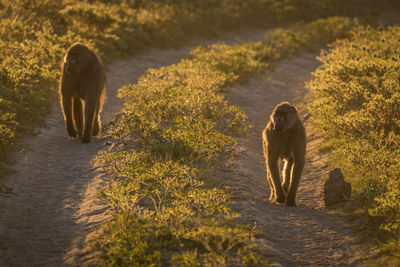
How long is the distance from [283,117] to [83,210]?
270 centimetres

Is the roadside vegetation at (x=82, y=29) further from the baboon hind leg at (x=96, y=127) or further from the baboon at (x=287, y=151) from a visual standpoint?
the baboon at (x=287, y=151)

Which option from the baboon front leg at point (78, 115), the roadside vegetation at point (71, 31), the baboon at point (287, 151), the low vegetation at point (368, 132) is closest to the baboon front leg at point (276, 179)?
the baboon at point (287, 151)

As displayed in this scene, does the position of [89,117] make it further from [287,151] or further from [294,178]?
[294,178]

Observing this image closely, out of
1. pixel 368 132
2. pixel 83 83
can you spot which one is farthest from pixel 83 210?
pixel 368 132

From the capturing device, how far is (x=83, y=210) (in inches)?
213

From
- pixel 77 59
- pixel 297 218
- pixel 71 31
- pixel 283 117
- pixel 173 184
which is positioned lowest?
pixel 297 218

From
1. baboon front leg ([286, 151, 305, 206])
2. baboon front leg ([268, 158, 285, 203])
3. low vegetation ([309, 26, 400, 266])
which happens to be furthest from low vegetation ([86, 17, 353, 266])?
low vegetation ([309, 26, 400, 266])

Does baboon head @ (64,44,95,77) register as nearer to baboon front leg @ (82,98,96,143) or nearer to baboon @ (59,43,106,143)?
baboon @ (59,43,106,143)

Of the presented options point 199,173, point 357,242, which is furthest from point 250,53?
point 357,242

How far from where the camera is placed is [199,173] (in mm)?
6098

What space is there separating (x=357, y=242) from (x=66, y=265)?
2972mm

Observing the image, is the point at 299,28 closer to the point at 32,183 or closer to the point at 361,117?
the point at 361,117

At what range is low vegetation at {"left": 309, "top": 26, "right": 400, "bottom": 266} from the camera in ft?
16.4

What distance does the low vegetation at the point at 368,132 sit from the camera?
5002 millimetres
